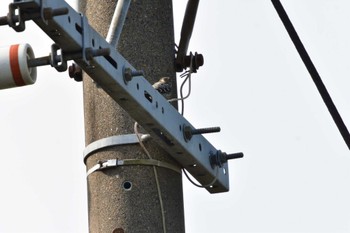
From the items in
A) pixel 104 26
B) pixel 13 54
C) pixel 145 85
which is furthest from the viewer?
pixel 104 26

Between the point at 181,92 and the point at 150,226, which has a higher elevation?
the point at 181,92

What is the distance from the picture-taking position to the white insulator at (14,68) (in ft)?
28.6

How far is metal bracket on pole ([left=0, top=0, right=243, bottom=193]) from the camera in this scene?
Answer: 857 cm

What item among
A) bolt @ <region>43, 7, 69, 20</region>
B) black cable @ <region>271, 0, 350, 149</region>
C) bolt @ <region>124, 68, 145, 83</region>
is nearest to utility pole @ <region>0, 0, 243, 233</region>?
bolt @ <region>124, 68, 145, 83</region>

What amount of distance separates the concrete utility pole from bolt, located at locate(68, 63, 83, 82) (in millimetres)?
49

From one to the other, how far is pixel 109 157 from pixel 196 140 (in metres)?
0.49

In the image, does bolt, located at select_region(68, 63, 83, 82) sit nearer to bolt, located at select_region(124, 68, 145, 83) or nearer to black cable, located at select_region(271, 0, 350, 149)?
bolt, located at select_region(124, 68, 145, 83)

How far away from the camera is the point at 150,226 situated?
31.8ft

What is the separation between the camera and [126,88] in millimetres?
9211

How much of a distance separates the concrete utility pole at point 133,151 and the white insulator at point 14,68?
3.99 ft

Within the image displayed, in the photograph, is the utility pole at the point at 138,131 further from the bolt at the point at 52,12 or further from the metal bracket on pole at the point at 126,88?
the bolt at the point at 52,12

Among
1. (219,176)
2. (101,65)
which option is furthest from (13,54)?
(219,176)

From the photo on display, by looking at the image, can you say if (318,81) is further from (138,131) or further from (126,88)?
(126,88)

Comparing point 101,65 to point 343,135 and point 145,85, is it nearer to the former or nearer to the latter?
point 145,85
